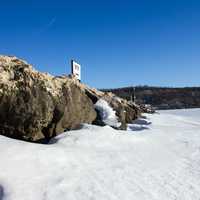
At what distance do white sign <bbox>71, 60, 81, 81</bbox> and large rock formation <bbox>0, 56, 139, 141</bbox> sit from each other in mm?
1446

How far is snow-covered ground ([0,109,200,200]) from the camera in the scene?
14.2 feet

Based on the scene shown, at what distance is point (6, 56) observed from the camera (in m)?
7.86

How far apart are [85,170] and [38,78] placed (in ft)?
9.08

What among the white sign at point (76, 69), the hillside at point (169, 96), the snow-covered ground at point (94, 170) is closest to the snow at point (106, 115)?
the white sign at point (76, 69)

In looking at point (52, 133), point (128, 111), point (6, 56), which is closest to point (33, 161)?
point (52, 133)

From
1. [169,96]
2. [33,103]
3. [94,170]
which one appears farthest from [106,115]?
[169,96]

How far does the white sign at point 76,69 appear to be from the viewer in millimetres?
9773

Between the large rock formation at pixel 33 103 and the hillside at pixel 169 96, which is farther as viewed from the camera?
the hillside at pixel 169 96

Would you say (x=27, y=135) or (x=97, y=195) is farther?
(x=27, y=135)

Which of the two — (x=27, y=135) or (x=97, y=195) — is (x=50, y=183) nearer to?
(x=97, y=195)

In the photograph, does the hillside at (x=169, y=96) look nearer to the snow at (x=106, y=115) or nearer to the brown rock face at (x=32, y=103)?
the snow at (x=106, y=115)

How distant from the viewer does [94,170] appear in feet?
17.0

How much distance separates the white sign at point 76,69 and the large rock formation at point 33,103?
1446 millimetres

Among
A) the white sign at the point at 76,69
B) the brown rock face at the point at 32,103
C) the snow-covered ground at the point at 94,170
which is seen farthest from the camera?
the white sign at the point at 76,69
